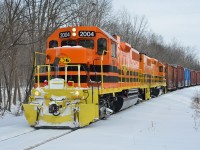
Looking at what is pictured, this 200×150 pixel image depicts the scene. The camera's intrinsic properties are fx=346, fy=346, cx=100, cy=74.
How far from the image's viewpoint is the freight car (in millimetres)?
9859

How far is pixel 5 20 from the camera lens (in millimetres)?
14867

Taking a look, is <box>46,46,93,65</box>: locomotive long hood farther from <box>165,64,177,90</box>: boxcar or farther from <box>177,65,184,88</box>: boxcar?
<box>177,65,184,88</box>: boxcar

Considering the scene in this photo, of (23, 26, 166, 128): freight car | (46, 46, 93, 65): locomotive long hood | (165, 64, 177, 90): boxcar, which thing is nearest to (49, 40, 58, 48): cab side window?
(23, 26, 166, 128): freight car

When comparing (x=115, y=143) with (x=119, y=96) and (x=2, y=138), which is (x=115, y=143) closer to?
(x=2, y=138)

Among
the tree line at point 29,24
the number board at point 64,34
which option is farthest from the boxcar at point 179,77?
the number board at point 64,34

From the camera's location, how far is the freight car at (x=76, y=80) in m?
9.86

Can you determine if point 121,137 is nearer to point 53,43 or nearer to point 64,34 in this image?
point 64,34

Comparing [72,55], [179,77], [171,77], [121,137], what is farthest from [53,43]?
[179,77]

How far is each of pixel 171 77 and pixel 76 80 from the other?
28214 millimetres

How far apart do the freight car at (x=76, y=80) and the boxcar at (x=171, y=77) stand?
73.6 ft

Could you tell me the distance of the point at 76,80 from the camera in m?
10.7

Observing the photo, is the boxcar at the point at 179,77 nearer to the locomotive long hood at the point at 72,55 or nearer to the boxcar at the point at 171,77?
the boxcar at the point at 171,77

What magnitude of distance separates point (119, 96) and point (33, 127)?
5237 mm

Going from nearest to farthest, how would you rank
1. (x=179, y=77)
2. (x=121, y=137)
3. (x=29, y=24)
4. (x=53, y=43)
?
(x=121, y=137) → (x=53, y=43) → (x=29, y=24) → (x=179, y=77)
